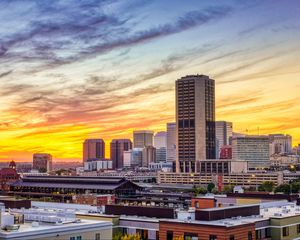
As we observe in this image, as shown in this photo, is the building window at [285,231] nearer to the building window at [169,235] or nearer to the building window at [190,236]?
the building window at [190,236]

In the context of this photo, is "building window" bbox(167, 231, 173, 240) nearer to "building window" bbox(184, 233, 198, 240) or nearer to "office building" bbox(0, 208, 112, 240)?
"building window" bbox(184, 233, 198, 240)

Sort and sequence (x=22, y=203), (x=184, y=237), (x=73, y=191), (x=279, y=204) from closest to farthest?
(x=184, y=237)
(x=22, y=203)
(x=279, y=204)
(x=73, y=191)

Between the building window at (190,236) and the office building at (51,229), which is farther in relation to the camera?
the building window at (190,236)

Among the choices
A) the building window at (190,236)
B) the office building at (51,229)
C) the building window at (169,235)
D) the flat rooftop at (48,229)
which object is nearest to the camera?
the flat rooftop at (48,229)

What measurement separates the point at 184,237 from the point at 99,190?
3582 inches

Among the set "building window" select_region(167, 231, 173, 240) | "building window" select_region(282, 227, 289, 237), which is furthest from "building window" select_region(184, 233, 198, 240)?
"building window" select_region(282, 227, 289, 237)

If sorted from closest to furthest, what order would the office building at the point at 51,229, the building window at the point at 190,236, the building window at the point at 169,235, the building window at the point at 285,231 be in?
1. the office building at the point at 51,229
2. the building window at the point at 190,236
3. the building window at the point at 169,235
4. the building window at the point at 285,231

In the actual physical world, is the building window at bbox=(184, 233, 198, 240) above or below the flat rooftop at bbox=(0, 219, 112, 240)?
below

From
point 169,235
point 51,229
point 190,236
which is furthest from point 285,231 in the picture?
point 51,229

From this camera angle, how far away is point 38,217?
162ft

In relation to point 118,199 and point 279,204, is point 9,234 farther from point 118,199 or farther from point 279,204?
point 118,199

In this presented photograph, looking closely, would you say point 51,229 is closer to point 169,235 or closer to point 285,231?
point 169,235

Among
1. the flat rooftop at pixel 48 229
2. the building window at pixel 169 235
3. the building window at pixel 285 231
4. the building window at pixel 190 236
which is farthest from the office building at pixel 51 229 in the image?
the building window at pixel 285 231

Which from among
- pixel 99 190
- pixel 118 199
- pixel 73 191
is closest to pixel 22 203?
pixel 118 199
